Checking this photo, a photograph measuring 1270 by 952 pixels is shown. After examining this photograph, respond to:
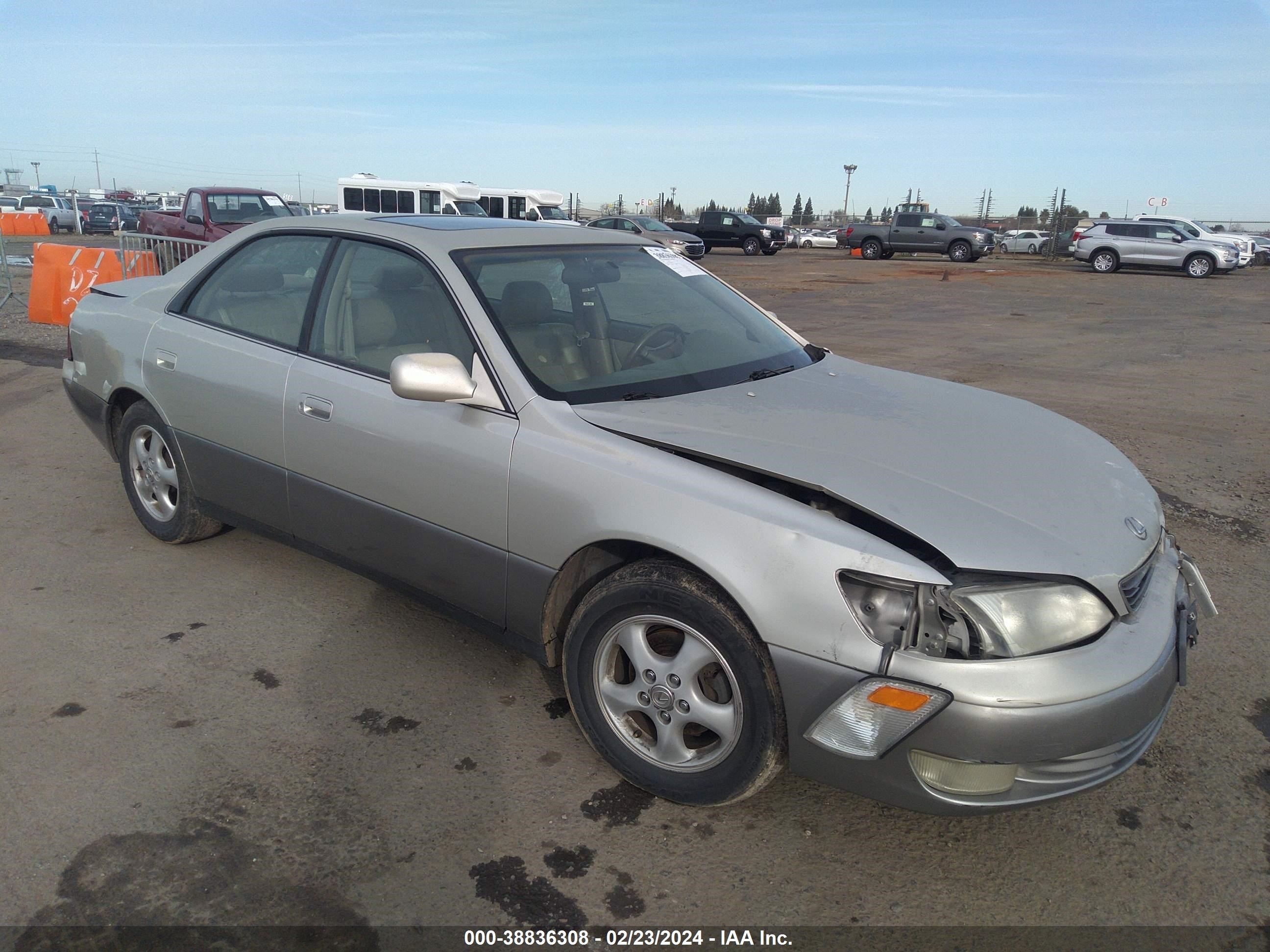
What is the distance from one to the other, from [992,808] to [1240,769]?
121 centimetres

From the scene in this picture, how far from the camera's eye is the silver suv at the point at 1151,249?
26.9m

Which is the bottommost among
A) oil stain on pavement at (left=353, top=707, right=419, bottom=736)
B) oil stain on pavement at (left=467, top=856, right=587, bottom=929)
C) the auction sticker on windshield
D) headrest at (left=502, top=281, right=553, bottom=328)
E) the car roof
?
→ oil stain on pavement at (left=467, top=856, right=587, bottom=929)

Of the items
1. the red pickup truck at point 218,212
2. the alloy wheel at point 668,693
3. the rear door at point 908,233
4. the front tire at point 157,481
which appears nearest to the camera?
the alloy wheel at point 668,693

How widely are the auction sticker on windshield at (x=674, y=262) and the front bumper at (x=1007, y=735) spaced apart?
2093mm

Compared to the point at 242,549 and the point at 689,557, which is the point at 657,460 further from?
the point at 242,549

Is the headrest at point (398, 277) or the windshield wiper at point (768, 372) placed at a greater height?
the headrest at point (398, 277)

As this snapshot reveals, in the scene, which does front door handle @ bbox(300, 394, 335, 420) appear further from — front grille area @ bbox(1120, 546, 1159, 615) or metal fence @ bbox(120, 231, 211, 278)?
metal fence @ bbox(120, 231, 211, 278)

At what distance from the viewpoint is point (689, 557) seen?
2.47 m

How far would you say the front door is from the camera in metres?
2.96

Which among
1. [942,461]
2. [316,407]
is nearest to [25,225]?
[316,407]

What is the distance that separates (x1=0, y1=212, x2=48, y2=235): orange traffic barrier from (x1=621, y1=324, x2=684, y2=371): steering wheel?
1780 inches

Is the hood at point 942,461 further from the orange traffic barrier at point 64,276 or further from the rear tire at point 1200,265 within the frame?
the rear tire at point 1200,265

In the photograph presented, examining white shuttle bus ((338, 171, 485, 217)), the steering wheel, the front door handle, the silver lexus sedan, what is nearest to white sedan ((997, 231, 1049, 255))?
white shuttle bus ((338, 171, 485, 217))

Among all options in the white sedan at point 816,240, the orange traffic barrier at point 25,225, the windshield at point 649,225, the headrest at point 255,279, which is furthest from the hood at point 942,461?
the white sedan at point 816,240
